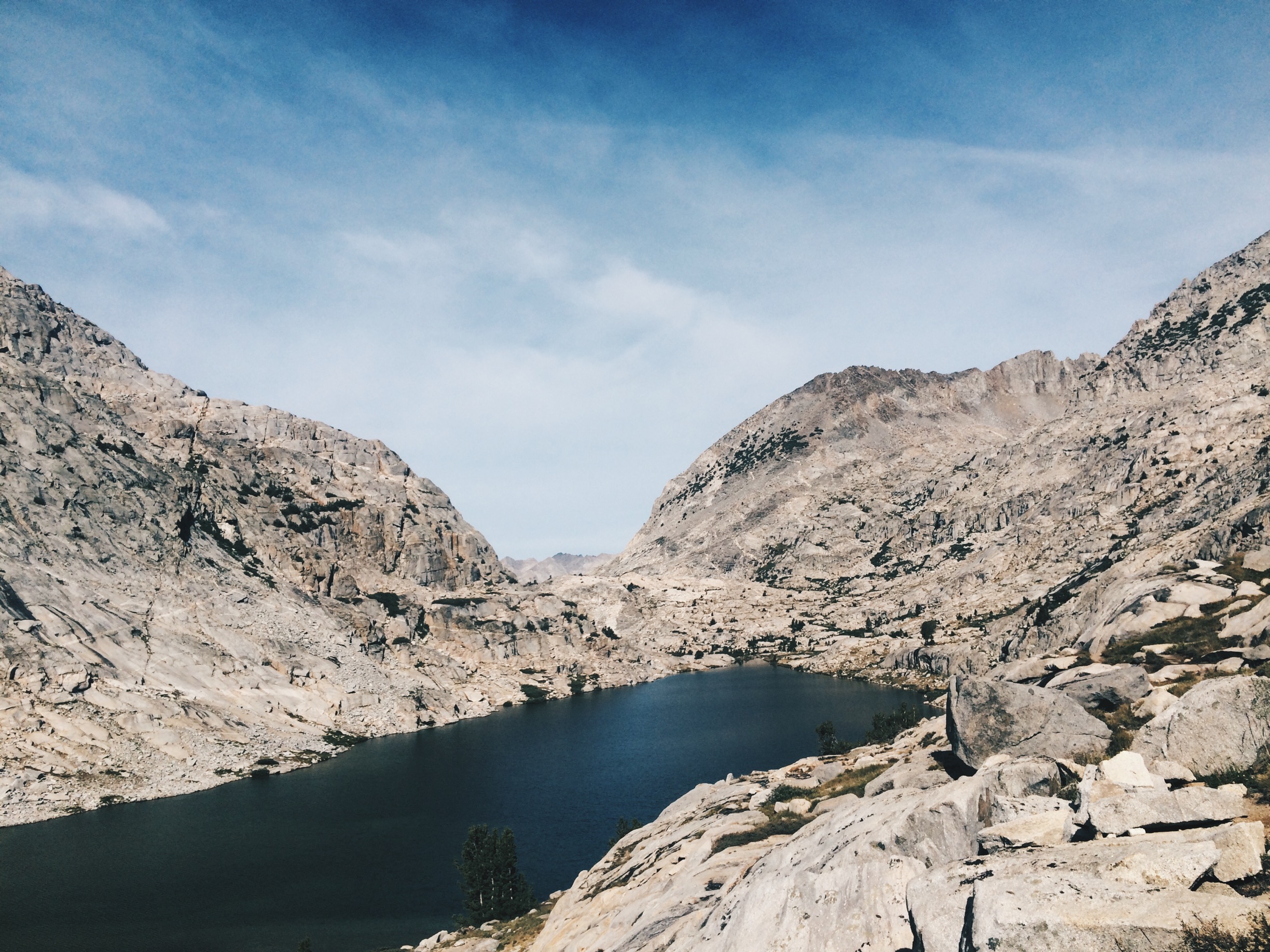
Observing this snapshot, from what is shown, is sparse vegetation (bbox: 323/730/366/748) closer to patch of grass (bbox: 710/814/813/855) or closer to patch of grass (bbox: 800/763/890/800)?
patch of grass (bbox: 800/763/890/800)

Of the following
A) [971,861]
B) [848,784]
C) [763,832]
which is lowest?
[763,832]

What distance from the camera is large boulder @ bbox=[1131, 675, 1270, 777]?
1959cm

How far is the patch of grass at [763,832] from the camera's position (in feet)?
113

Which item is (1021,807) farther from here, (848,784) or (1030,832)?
(848,784)

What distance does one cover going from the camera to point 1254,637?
34188 millimetres

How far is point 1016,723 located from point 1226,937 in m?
19.6

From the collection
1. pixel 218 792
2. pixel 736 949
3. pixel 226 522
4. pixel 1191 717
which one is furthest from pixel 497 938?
pixel 226 522

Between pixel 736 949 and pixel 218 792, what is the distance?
10788 cm

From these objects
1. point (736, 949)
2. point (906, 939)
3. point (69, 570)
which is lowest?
point (736, 949)

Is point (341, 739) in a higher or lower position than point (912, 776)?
lower

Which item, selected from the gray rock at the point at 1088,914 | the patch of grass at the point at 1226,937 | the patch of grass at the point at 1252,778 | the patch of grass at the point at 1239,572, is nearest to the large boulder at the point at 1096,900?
the gray rock at the point at 1088,914

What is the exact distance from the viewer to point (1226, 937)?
10344mm

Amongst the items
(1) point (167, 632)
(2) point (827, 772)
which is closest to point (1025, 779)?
(2) point (827, 772)

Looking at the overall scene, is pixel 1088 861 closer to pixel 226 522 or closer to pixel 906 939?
pixel 906 939
